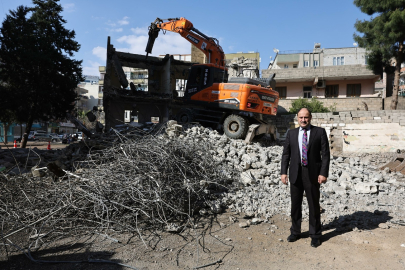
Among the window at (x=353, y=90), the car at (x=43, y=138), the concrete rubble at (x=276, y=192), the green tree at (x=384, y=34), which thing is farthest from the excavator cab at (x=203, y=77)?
the car at (x=43, y=138)

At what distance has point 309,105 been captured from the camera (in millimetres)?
21188

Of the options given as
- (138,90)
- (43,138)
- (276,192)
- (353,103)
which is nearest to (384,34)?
(353,103)

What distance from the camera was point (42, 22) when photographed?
18000mm

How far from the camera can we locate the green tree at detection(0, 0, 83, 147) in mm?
16344

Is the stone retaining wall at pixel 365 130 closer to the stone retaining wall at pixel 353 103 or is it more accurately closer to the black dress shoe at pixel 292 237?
the stone retaining wall at pixel 353 103

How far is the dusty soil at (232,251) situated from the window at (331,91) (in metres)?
24.0

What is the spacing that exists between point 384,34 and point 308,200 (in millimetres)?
19845

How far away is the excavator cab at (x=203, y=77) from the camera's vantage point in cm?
984

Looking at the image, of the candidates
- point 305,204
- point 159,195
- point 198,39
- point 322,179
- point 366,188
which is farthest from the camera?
point 198,39

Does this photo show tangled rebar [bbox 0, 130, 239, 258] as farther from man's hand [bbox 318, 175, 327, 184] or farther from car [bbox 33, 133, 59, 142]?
car [bbox 33, 133, 59, 142]

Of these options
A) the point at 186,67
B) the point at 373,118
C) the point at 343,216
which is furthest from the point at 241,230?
the point at 186,67

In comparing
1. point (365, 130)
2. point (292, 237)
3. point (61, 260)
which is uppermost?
point (365, 130)

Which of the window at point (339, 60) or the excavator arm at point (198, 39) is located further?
the window at point (339, 60)

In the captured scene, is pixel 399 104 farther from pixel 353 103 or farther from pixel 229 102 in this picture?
pixel 229 102
